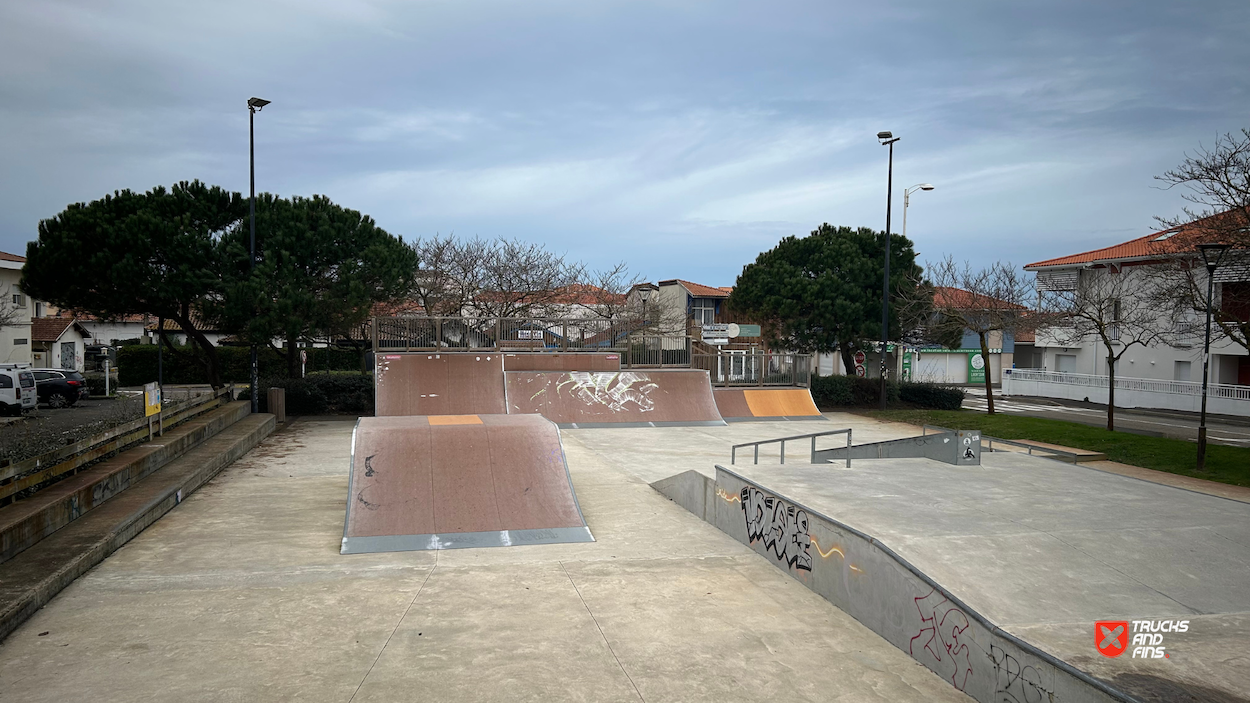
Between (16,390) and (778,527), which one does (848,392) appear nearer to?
(778,527)

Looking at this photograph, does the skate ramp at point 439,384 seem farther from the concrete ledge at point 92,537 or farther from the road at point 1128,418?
the road at point 1128,418

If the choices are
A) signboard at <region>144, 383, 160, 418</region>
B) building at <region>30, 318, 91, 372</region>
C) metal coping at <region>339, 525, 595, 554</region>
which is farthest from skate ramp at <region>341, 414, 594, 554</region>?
building at <region>30, 318, 91, 372</region>

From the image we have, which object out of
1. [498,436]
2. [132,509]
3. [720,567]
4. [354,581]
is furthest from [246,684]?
[498,436]

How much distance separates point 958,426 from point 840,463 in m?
11.6

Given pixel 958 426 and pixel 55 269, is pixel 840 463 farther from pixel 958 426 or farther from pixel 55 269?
pixel 55 269

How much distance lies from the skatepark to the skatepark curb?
0.9 inches

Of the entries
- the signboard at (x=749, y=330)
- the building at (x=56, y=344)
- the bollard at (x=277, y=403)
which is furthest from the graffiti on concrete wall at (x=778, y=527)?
the building at (x=56, y=344)

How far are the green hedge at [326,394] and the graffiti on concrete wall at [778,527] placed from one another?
17669 mm

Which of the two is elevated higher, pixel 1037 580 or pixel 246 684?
pixel 1037 580

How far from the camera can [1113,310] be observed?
29.0 m

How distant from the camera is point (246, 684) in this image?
5.45 m

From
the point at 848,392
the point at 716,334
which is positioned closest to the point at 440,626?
the point at 716,334

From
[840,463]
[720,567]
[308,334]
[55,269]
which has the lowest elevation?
[720,567]

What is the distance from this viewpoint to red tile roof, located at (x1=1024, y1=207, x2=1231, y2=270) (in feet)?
59.5
